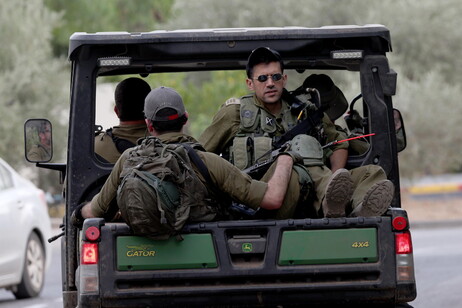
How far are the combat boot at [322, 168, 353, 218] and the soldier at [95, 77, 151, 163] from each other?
2015 millimetres

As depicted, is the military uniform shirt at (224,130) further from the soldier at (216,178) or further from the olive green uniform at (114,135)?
the soldier at (216,178)

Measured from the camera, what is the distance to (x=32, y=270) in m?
13.9

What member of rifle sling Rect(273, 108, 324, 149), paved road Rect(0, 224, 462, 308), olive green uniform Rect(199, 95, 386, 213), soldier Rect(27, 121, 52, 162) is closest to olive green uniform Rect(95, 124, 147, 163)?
soldier Rect(27, 121, 52, 162)

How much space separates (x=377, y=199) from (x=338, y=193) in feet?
0.70

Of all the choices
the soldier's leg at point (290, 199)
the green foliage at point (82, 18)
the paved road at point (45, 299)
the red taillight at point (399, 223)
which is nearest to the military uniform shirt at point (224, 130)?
the soldier's leg at point (290, 199)

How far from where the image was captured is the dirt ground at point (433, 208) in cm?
3167

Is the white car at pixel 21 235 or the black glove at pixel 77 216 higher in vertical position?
the white car at pixel 21 235

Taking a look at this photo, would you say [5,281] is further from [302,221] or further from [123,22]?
[123,22]

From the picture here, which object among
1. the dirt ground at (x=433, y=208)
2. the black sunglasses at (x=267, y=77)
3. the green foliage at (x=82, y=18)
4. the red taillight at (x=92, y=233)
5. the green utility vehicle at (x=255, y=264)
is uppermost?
the green foliage at (x=82, y=18)

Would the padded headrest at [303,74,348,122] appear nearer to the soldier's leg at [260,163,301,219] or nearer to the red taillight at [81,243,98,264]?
the soldier's leg at [260,163,301,219]

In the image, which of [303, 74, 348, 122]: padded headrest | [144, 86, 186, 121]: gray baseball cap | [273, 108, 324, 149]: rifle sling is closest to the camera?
[144, 86, 186, 121]: gray baseball cap

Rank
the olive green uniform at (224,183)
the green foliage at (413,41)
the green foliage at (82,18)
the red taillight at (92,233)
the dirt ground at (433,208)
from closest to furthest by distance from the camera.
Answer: the red taillight at (92,233) < the olive green uniform at (224,183) < the dirt ground at (433,208) < the green foliage at (413,41) < the green foliage at (82,18)

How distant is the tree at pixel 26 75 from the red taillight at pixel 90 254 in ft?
80.4

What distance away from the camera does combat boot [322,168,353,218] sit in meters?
6.78
